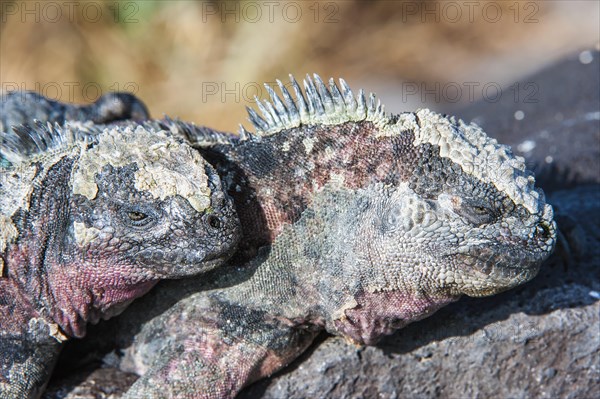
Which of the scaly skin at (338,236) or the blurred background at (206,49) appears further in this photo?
the blurred background at (206,49)

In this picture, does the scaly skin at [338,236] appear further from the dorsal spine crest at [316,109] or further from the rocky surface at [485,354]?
the rocky surface at [485,354]

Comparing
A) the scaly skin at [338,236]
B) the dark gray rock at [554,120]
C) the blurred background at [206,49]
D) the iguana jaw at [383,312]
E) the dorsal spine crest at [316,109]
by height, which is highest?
the blurred background at [206,49]

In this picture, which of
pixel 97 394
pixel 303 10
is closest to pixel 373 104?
pixel 97 394

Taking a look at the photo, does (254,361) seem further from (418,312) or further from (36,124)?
(36,124)

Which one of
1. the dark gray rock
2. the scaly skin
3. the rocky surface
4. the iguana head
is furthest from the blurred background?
the iguana head

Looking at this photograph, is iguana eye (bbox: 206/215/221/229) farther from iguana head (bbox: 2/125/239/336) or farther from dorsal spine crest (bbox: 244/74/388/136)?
dorsal spine crest (bbox: 244/74/388/136)

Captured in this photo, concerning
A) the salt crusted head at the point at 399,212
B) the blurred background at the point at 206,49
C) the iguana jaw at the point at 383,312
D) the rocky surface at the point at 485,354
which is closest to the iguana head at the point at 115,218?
the salt crusted head at the point at 399,212

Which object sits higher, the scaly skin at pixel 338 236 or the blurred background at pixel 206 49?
the blurred background at pixel 206 49
